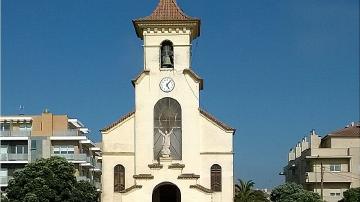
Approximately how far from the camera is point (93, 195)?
2136 inches

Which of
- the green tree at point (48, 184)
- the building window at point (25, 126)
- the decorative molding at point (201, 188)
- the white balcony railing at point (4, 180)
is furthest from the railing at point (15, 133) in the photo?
the decorative molding at point (201, 188)

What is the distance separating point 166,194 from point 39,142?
1090 inches

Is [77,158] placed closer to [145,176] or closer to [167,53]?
[167,53]

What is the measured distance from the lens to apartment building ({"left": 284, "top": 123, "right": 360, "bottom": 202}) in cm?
7512

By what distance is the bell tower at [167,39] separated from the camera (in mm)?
48031

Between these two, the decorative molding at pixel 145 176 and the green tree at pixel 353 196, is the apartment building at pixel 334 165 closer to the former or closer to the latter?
the green tree at pixel 353 196

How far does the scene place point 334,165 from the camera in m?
76.2

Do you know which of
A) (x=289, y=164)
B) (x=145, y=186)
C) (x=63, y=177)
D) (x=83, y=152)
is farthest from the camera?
(x=289, y=164)

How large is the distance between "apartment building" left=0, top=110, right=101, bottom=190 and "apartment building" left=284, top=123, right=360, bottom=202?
76.5 ft

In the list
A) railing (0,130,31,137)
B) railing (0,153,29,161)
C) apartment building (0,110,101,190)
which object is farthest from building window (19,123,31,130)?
railing (0,153,29,161)

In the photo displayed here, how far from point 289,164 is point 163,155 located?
54.6 metres

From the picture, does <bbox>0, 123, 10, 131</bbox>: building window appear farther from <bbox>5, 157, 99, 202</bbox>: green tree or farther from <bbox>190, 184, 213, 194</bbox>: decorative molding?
<bbox>190, 184, 213, 194</bbox>: decorative molding

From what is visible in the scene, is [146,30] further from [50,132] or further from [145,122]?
[50,132]

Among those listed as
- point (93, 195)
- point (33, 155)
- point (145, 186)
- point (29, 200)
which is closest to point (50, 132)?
point (33, 155)
